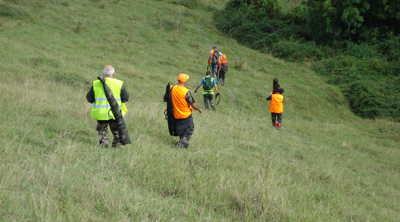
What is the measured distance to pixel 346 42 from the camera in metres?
24.6

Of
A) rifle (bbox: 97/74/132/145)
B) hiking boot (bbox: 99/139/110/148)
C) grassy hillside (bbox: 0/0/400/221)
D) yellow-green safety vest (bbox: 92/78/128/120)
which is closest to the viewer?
grassy hillside (bbox: 0/0/400/221)

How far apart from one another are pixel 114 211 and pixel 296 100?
15.5 meters

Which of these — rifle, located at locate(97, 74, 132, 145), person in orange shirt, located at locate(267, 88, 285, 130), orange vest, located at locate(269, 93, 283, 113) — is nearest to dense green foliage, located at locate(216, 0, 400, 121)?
person in orange shirt, located at locate(267, 88, 285, 130)

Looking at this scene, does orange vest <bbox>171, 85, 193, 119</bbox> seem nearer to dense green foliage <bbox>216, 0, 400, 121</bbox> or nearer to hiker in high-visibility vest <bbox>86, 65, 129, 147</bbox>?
hiker in high-visibility vest <bbox>86, 65, 129, 147</bbox>

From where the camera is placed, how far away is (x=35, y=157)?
12.7ft

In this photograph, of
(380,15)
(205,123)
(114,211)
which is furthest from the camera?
(380,15)

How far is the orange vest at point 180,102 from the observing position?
637 centimetres

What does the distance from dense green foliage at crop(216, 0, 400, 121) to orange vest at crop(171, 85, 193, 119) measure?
1457 cm

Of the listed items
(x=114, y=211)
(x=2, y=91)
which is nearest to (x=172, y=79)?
(x=2, y=91)

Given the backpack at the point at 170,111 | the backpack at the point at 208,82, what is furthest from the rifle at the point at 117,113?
the backpack at the point at 208,82

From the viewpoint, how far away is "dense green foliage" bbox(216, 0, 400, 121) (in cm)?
1895

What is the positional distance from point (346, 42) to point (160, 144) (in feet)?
75.8

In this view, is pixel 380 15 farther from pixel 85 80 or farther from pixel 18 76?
pixel 18 76

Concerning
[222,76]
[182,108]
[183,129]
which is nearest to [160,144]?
[183,129]
